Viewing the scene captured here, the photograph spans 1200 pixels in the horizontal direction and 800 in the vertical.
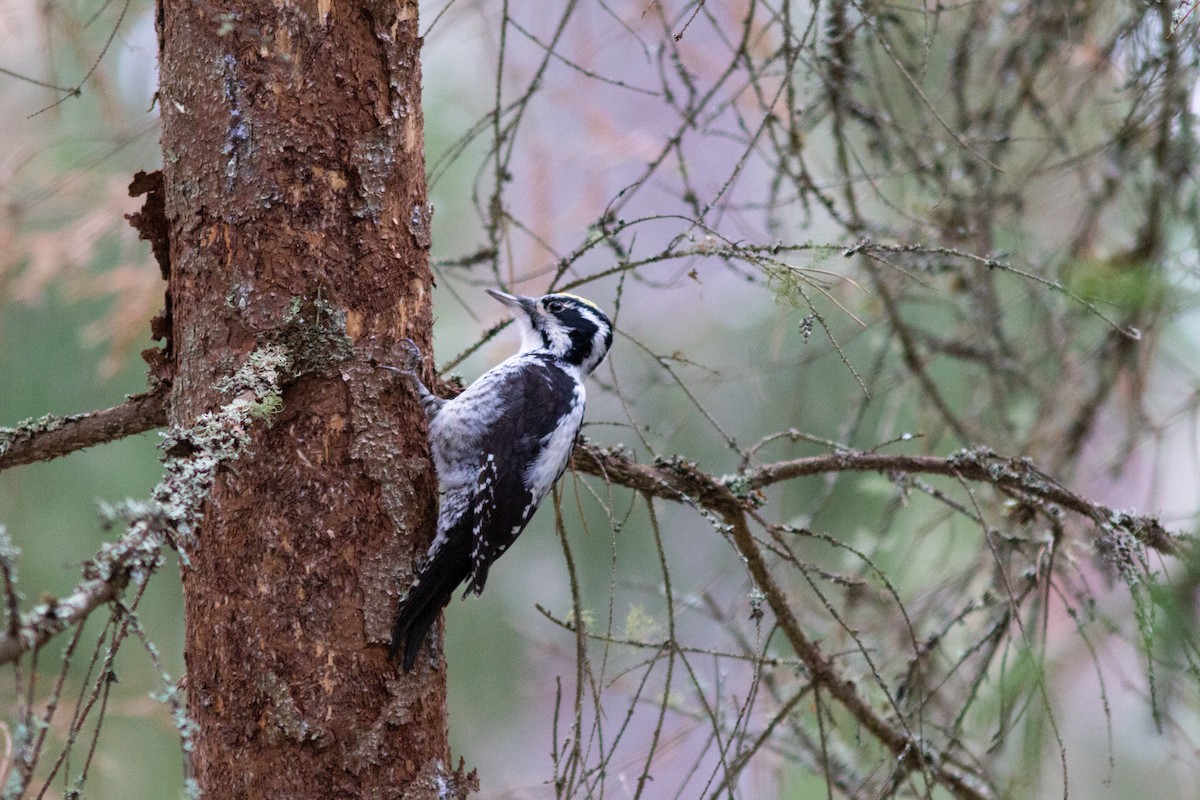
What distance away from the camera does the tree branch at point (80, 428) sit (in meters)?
2.19

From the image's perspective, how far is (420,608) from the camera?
207 centimetres

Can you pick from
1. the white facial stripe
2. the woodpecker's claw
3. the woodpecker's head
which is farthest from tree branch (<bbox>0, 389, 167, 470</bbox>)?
the white facial stripe

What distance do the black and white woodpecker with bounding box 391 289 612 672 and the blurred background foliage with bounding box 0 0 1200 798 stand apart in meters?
0.20

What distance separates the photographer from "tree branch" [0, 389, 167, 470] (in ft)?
7.18

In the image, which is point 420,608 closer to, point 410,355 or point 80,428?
point 410,355

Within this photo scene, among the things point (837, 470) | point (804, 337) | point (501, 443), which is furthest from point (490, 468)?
point (804, 337)

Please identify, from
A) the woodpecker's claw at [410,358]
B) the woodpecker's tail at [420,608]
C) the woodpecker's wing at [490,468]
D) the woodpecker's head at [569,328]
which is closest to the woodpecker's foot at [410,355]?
the woodpecker's claw at [410,358]

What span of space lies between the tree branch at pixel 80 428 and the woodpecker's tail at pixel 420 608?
0.60 m

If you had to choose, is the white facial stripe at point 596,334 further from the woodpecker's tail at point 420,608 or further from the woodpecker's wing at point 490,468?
the woodpecker's tail at point 420,608

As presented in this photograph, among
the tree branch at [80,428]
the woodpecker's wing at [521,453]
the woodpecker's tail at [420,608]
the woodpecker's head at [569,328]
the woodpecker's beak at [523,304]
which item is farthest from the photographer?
the woodpecker's head at [569,328]

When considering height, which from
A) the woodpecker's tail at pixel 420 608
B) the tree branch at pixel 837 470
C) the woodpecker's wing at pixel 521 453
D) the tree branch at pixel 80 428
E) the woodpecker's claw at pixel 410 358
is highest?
the woodpecker's wing at pixel 521 453

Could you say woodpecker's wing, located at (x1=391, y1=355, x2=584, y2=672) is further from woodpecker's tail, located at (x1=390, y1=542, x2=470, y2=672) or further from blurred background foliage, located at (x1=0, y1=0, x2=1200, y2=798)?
blurred background foliage, located at (x1=0, y1=0, x2=1200, y2=798)

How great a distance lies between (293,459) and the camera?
2055mm

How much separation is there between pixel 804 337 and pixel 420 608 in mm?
864
